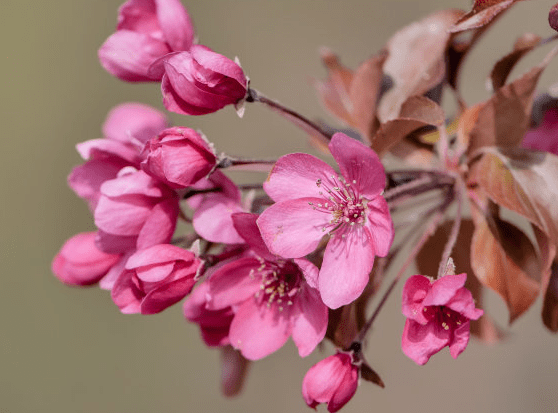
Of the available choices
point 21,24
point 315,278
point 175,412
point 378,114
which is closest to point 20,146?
point 21,24

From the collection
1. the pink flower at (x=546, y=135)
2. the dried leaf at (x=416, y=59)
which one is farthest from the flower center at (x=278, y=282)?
the pink flower at (x=546, y=135)

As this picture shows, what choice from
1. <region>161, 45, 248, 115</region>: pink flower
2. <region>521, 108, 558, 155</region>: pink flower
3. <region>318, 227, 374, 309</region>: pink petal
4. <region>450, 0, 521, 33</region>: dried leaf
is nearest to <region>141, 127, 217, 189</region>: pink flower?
<region>161, 45, 248, 115</region>: pink flower

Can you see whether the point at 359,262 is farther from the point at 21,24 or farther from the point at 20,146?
the point at 21,24

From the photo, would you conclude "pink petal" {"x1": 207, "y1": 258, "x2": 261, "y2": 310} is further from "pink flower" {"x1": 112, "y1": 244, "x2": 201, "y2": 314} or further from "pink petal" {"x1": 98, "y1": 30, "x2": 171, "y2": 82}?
"pink petal" {"x1": 98, "y1": 30, "x2": 171, "y2": 82}

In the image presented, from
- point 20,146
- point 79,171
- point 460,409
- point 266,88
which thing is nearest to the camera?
point 79,171

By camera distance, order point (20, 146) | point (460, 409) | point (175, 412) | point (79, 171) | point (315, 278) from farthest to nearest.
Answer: point (20, 146)
point (175, 412)
point (460, 409)
point (79, 171)
point (315, 278)

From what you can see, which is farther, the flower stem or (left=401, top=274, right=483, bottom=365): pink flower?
the flower stem

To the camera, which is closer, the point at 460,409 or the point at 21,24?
the point at 460,409
